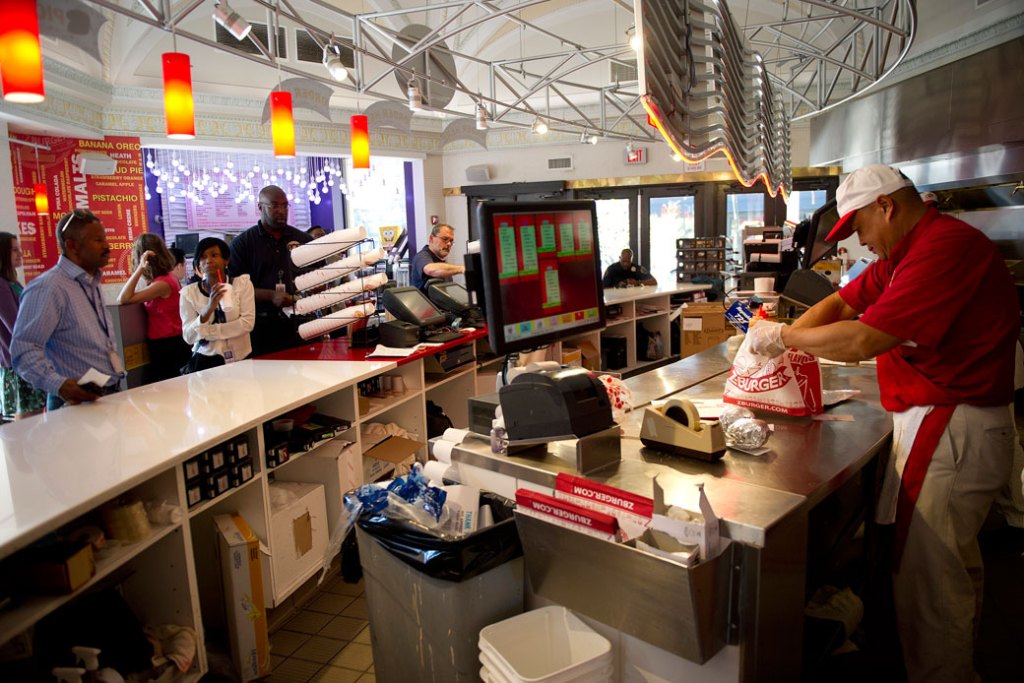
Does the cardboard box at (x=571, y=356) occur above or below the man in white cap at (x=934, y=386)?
below

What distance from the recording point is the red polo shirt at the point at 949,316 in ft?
6.57

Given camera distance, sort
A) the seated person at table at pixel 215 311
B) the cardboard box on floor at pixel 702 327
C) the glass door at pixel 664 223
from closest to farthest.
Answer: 1. the seated person at table at pixel 215 311
2. the cardboard box on floor at pixel 702 327
3. the glass door at pixel 664 223

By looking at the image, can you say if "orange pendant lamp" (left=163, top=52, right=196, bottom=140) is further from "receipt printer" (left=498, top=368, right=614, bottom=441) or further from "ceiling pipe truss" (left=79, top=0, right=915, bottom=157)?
"receipt printer" (left=498, top=368, right=614, bottom=441)

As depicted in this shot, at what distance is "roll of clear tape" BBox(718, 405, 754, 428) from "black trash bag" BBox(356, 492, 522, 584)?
0.71 metres

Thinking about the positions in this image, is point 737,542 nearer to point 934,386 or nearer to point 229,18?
point 934,386

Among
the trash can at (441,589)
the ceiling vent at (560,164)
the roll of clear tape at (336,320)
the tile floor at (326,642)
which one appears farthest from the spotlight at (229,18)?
the ceiling vent at (560,164)

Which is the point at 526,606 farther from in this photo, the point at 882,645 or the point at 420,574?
the point at 882,645

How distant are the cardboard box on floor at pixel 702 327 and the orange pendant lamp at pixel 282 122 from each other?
4.52 meters

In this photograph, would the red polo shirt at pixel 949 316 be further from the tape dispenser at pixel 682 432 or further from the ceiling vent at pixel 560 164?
the ceiling vent at pixel 560 164

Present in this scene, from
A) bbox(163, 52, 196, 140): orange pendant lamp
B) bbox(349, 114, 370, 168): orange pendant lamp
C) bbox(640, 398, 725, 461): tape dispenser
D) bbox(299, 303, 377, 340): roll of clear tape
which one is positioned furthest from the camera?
bbox(349, 114, 370, 168): orange pendant lamp

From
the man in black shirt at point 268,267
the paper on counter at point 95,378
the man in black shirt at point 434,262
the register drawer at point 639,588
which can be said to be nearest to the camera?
the register drawer at point 639,588

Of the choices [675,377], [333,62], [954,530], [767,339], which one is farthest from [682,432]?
[333,62]

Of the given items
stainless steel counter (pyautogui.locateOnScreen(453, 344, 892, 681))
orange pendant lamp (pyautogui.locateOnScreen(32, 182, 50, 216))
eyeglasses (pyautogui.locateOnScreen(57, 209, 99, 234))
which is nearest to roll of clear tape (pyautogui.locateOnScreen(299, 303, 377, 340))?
eyeglasses (pyautogui.locateOnScreen(57, 209, 99, 234))

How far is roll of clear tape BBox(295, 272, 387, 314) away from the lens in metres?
4.37
